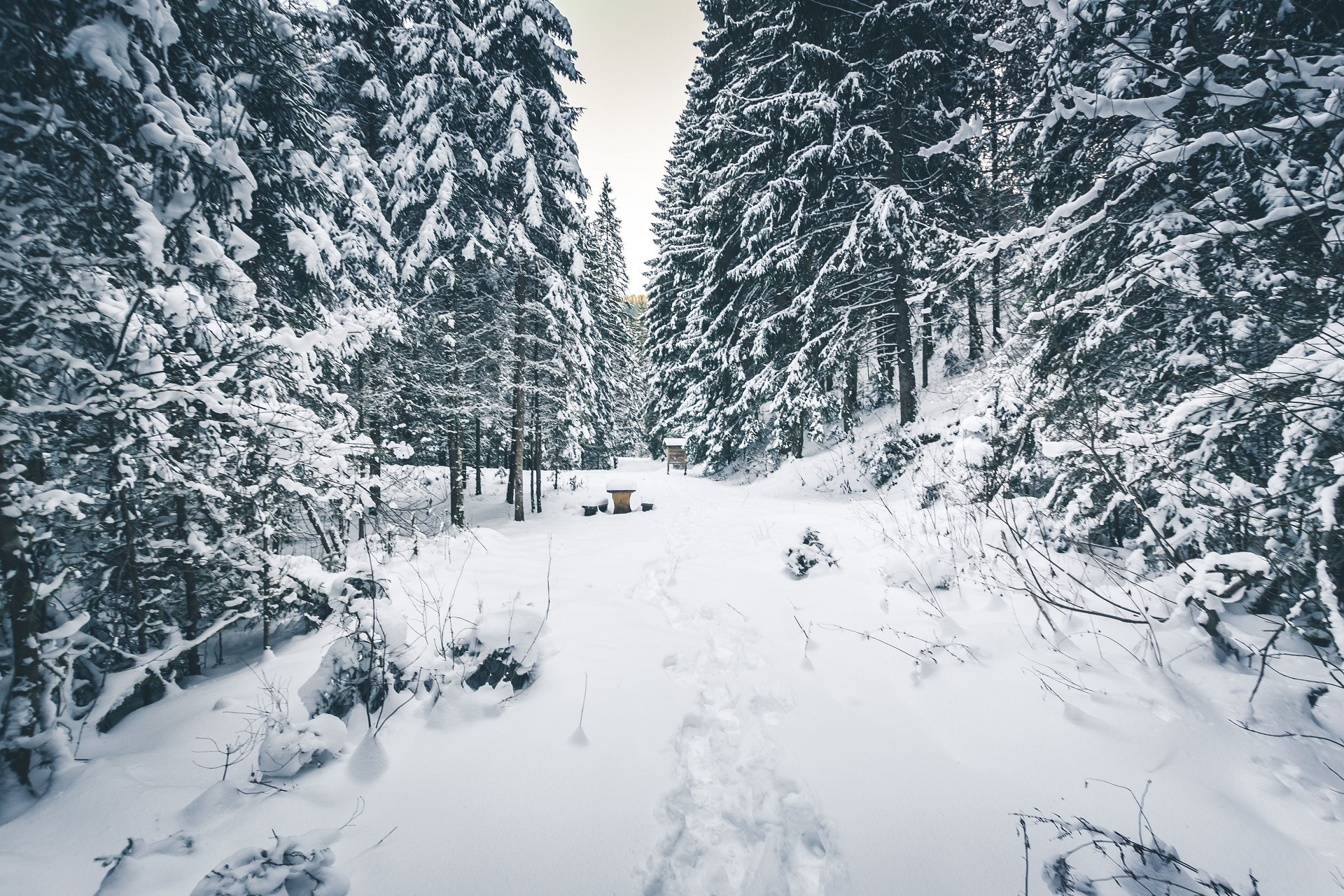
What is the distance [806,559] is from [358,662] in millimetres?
4178

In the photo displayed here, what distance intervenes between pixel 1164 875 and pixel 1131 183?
5.26 meters

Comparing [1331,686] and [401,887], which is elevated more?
[1331,686]

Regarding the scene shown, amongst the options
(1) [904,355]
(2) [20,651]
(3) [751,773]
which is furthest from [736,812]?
(1) [904,355]

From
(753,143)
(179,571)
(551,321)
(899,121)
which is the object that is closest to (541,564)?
(179,571)

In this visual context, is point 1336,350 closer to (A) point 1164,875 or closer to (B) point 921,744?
(A) point 1164,875

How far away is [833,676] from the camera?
3109mm

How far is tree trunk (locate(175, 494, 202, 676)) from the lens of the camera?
317cm

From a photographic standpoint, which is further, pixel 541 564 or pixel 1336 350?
pixel 541 564

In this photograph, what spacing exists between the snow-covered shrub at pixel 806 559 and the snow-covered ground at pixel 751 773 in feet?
3.68

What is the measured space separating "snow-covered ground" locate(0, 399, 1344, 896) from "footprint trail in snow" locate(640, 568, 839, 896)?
1 centimetres

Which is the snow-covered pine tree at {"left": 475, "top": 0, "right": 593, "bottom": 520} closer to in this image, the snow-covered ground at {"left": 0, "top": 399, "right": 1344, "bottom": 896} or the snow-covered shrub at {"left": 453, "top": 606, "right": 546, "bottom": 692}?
the snow-covered shrub at {"left": 453, "top": 606, "right": 546, "bottom": 692}

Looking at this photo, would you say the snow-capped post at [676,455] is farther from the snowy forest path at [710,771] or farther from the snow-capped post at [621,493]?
the snowy forest path at [710,771]

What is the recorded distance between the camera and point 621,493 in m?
12.1

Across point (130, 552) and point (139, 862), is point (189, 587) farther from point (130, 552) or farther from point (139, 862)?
point (139, 862)
